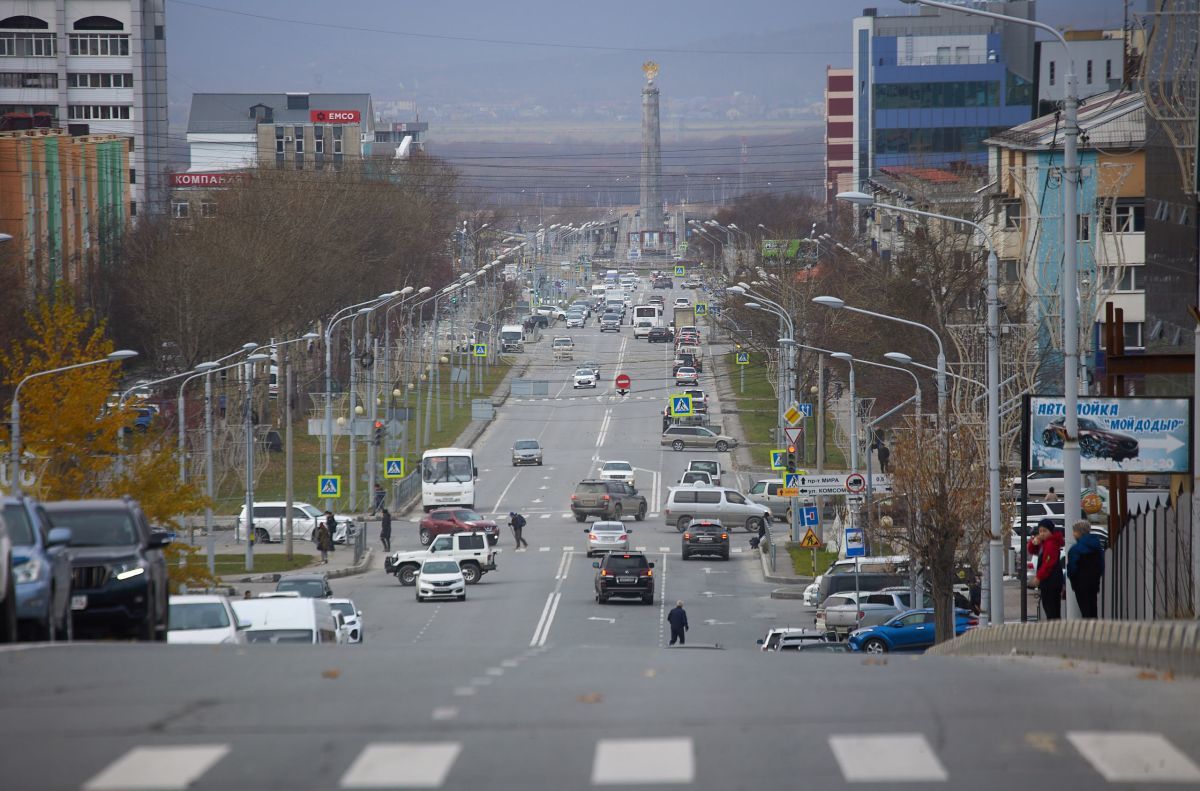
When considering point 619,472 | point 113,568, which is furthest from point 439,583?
point 619,472

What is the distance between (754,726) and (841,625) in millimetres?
29247

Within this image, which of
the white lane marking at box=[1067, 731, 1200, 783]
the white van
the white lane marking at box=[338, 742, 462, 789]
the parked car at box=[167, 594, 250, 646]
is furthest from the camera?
the white van

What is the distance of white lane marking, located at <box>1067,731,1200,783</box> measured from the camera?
898 cm

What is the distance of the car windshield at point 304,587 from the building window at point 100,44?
106485mm

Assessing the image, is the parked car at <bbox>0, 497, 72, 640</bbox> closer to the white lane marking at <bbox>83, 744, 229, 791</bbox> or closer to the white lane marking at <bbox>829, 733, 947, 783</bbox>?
the white lane marking at <bbox>83, 744, 229, 791</bbox>

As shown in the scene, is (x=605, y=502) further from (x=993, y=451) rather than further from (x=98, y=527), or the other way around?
(x=98, y=527)

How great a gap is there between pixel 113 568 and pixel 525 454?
63021 millimetres

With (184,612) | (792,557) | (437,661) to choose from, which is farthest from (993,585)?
(792,557)

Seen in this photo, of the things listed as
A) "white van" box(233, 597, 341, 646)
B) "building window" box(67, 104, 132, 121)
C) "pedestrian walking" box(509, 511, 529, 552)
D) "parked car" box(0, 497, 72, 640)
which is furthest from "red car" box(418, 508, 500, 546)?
"building window" box(67, 104, 132, 121)

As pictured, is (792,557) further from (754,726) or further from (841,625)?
(754,726)

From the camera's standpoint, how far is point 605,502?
63.5m

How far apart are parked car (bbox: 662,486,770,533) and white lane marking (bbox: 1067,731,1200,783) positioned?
167 feet

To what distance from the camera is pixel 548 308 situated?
164 meters

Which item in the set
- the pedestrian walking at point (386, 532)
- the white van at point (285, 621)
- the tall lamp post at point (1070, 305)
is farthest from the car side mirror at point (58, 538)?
the pedestrian walking at point (386, 532)
